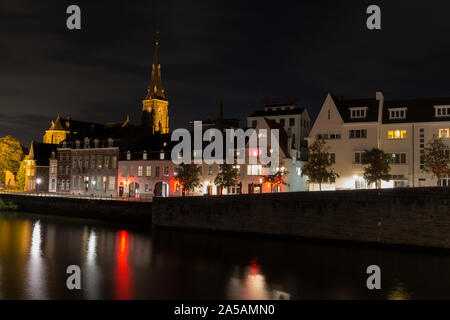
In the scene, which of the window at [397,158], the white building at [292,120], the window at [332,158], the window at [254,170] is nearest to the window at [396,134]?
the window at [397,158]

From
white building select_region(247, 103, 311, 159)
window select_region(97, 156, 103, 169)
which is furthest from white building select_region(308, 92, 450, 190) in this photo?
window select_region(97, 156, 103, 169)

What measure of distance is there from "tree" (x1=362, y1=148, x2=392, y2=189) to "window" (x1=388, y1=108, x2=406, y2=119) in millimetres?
6145

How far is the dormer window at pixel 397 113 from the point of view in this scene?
165 feet

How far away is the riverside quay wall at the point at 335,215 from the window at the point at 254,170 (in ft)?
41.0

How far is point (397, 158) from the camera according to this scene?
49750 mm

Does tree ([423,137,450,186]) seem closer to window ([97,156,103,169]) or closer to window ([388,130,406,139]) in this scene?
window ([388,130,406,139])

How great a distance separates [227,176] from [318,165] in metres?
11.2

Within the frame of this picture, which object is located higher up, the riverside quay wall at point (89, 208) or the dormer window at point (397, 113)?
the dormer window at point (397, 113)

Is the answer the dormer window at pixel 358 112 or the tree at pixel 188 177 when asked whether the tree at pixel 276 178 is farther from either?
the dormer window at pixel 358 112

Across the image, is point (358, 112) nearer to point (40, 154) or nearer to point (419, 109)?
point (419, 109)

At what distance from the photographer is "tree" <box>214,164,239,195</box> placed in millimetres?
53844

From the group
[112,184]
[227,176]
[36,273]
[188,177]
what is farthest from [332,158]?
[112,184]

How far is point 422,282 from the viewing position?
26844mm
